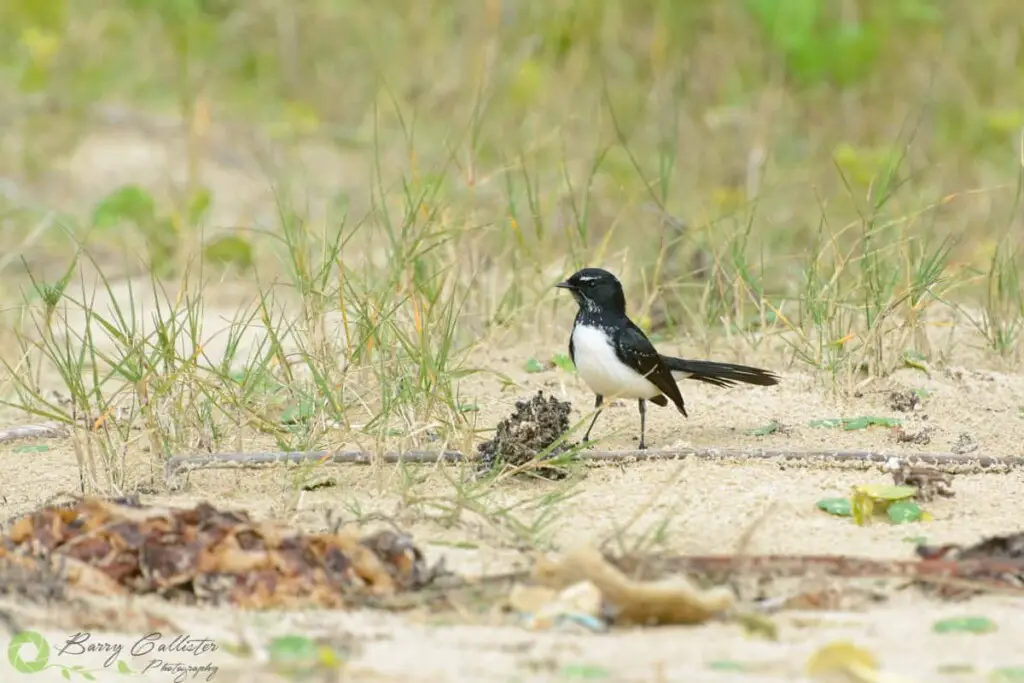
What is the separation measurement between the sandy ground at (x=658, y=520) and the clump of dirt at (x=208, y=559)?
9 centimetres

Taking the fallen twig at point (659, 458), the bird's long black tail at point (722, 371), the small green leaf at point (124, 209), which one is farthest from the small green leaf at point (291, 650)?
the small green leaf at point (124, 209)

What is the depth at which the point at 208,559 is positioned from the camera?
11.0 feet

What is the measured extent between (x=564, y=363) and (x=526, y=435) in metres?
1.38

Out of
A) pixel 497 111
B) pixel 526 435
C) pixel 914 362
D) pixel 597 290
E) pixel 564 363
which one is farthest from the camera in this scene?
pixel 497 111

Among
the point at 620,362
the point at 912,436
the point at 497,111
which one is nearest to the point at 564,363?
the point at 620,362

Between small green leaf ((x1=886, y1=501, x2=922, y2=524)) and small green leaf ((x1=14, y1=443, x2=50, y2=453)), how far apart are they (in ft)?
8.38

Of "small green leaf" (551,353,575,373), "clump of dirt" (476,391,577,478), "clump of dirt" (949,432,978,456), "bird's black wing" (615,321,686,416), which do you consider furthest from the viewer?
"small green leaf" (551,353,575,373)

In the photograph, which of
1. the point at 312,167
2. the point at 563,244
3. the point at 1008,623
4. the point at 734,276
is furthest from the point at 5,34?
the point at 1008,623

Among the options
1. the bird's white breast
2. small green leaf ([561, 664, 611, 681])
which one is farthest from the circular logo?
the bird's white breast

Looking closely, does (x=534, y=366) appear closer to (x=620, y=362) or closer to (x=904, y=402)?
(x=620, y=362)

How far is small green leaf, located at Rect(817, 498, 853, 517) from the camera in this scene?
13.0ft

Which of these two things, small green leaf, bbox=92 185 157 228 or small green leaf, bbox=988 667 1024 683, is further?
small green leaf, bbox=92 185 157 228

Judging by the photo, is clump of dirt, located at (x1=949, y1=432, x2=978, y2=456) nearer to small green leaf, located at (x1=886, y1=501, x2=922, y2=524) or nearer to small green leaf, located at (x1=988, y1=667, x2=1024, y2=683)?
small green leaf, located at (x1=886, y1=501, x2=922, y2=524)

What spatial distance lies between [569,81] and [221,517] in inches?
228
